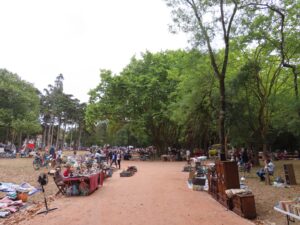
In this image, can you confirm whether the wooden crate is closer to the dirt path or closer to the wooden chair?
the dirt path

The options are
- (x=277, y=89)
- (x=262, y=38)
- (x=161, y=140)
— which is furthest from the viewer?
(x=161, y=140)

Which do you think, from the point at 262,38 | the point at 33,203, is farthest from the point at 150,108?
the point at 33,203

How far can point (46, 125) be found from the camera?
7731cm

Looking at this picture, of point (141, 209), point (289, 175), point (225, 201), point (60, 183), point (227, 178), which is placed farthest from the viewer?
point (289, 175)

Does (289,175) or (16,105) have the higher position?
(16,105)

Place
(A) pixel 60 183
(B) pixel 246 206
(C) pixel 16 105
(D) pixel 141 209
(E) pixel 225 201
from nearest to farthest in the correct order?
1. (B) pixel 246 206
2. (D) pixel 141 209
3. (E) pixel 225 201
4. (A) pixel 60 183
5. (C) pixel 16 105

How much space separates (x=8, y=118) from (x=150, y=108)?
22.6 metres

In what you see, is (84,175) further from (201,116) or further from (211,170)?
(201,116)

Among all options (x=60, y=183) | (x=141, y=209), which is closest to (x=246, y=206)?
(x=141, y=209)

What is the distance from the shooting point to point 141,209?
10.0 meters

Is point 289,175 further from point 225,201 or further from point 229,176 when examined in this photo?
point 225,201

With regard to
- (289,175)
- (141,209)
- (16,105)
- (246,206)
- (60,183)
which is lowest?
(141,209)

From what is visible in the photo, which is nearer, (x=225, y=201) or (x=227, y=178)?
(x=225, y=201)

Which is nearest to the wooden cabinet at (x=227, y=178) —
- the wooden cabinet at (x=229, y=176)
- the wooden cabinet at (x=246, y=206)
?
the wooden cabinet at (x=229, y=176)
